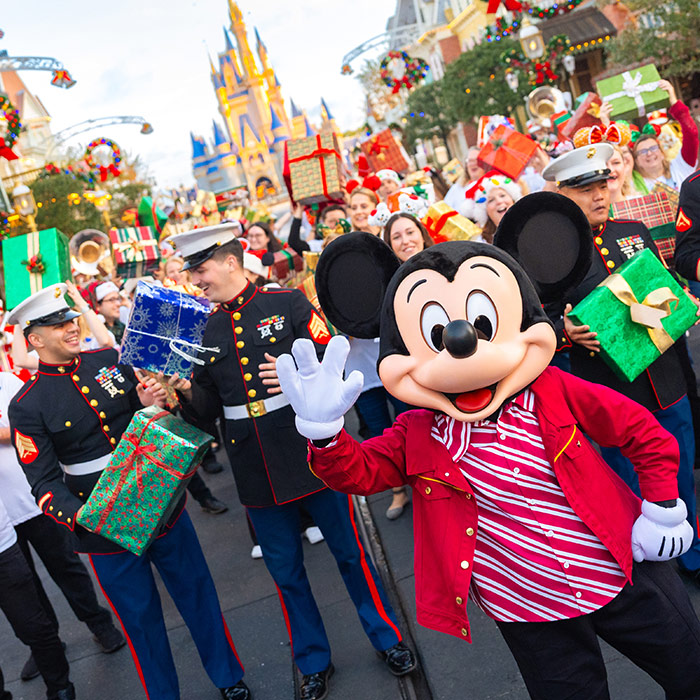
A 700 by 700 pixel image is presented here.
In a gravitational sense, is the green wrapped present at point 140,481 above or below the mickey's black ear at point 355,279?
below

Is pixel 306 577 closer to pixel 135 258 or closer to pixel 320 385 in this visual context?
pixel 320 385

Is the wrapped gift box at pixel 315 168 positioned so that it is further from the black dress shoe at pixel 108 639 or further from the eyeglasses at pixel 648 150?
the black dress shoe at pixel 108 639

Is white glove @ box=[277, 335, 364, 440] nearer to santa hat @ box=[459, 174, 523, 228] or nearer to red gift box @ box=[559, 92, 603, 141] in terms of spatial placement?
santa hat @ box=[459, 174, 523, 228]

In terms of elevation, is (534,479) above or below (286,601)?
above

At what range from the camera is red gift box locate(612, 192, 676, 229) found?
3963 mm

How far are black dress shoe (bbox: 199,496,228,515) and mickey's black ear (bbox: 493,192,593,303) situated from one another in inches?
177

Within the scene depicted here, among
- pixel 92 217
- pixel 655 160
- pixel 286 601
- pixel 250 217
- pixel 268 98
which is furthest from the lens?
pixel 268 98

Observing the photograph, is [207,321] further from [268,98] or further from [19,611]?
[268,98]

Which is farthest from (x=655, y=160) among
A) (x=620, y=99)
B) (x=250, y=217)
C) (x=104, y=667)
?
(x=250, y=217)

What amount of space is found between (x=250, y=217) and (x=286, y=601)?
9.96m

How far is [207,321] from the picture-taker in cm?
355

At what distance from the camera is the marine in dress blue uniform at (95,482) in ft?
10.8

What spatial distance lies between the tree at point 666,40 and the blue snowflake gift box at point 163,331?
1973 cm

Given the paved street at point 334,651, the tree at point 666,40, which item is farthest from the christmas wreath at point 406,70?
the paved street at point 334,651
